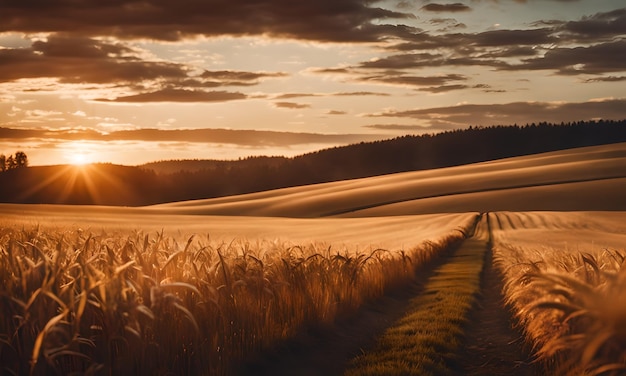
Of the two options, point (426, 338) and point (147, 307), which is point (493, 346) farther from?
point (147, 307)

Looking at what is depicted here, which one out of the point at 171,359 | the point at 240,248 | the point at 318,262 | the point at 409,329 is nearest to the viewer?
the point at 171,359

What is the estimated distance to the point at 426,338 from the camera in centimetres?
911

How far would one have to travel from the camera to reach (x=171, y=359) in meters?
6.34

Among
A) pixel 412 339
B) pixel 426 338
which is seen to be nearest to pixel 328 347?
pixel 412 339

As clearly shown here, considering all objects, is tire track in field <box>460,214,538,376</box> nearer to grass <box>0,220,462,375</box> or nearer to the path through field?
the path through field

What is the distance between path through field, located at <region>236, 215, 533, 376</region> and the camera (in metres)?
7.80

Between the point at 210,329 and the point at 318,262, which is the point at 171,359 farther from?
the point at 318,262

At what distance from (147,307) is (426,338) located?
14.5 feet

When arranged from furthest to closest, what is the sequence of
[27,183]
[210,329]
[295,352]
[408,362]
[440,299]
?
[27,183]
[440,299]
[295,352]
[408,362]
[210,329]

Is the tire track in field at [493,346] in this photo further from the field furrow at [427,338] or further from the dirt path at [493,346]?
the field furrow at [427,338]

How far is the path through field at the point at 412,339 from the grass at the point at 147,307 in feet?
0.87

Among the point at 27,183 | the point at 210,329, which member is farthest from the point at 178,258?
the point at 27,183

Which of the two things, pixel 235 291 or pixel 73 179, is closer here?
pixel 235 291

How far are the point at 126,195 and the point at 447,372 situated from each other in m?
192
